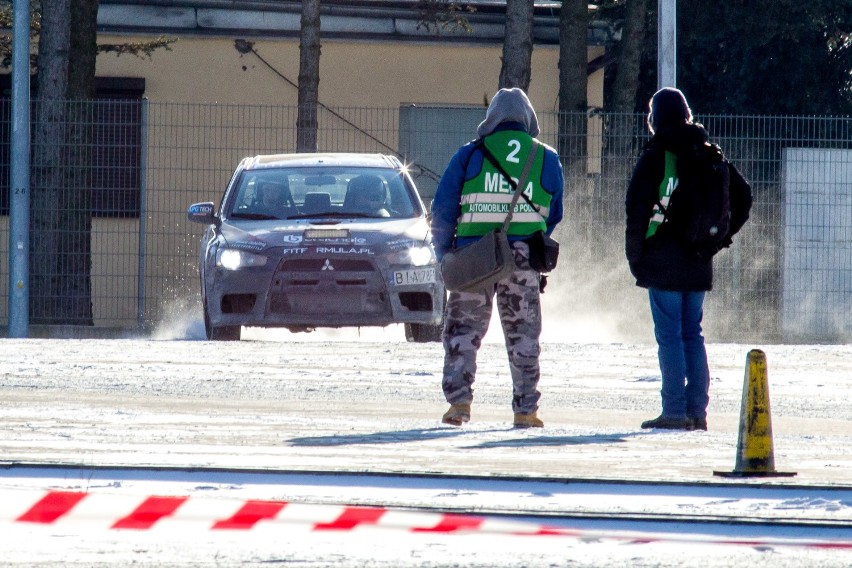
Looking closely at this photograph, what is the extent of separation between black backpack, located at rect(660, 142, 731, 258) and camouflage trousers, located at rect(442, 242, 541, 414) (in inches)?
30.3

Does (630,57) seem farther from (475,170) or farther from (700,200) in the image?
(475,170)

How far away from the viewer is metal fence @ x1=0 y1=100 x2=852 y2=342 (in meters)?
17.5

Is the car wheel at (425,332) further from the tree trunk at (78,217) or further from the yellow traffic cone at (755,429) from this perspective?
the yellow traffic cone at (755,429)

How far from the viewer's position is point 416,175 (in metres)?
18.8

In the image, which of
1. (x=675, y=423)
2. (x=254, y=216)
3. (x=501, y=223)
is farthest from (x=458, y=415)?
(x=254, y=216)

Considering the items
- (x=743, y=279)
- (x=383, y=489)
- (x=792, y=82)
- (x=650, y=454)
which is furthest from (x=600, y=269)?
(x=792, y=82)

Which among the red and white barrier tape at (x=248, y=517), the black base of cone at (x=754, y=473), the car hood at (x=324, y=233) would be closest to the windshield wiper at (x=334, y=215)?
the car hood at (x=324, y=233)

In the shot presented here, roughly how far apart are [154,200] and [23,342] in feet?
13.0

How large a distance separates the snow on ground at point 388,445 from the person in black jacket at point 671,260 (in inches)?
10.6

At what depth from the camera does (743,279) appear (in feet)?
60.8

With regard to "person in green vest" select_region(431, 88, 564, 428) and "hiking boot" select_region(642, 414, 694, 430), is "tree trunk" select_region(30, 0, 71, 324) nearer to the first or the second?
"person in green vest" select_region(431, 88, 564, 428)

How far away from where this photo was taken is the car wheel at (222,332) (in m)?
13.8

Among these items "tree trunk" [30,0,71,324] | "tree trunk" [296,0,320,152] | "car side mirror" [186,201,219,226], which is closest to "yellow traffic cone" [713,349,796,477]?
"car side mirror" [186,201,219,226]

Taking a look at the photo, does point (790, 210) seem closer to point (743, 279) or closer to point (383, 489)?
point (743, 279)
